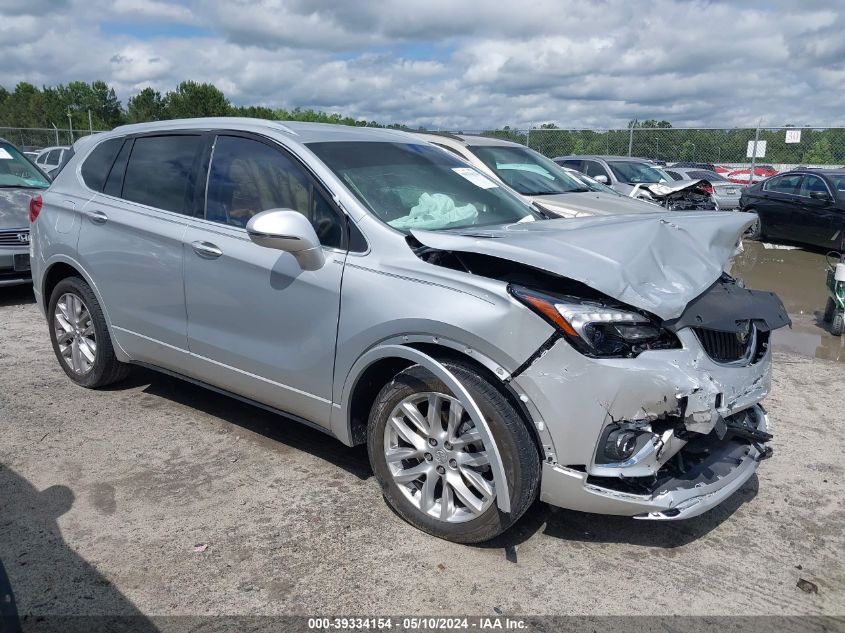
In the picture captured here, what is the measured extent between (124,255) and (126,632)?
8.37ft

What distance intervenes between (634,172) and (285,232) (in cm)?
1290

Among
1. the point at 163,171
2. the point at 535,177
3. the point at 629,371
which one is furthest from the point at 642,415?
the point at 535,177

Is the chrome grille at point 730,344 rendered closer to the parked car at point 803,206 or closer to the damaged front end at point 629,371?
Result: the damaged front end at point 629,371

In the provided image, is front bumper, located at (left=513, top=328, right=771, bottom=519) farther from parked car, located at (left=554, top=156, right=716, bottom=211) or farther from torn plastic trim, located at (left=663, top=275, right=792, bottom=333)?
parked car, located at (left=554, top=156, right=716, bottom=211)

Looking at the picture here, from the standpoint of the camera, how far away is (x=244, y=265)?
3.88 m

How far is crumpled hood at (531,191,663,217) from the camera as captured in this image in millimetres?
8133

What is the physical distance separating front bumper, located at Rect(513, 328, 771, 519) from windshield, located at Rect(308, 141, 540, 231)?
1.17m

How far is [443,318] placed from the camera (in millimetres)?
3115

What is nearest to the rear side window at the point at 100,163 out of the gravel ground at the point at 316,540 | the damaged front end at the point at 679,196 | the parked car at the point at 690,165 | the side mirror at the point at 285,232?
the gravel ground at the point at 316,540

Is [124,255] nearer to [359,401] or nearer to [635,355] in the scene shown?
[359,401]

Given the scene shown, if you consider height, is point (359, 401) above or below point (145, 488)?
above

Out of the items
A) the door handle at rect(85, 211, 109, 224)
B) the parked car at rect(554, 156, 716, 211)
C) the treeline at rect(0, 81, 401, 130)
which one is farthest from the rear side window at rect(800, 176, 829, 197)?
the treeline at rect(0, 81, 401, 130)

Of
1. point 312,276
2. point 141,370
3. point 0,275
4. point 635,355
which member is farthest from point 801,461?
point 0,275

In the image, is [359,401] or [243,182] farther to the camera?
[243,182]
